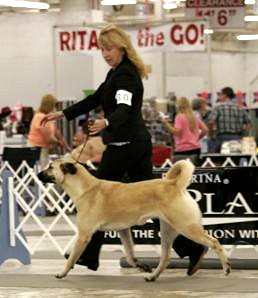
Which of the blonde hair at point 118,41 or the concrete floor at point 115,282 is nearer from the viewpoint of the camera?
the concrete floor at point 115,282

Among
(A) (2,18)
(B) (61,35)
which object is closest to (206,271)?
(B) (61,35)

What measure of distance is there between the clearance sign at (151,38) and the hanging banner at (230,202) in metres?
6.30

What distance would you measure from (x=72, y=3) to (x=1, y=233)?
11.9 metres

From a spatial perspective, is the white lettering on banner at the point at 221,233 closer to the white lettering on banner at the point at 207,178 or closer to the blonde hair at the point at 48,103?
the white lettering on banner at the point at 207,178

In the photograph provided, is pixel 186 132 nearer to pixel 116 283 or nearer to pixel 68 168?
pixel 68 168

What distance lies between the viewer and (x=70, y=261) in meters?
5.69

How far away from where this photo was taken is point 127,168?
19.2 feet

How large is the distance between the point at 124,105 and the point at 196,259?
111 cm

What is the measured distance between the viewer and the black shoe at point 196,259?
5836mm

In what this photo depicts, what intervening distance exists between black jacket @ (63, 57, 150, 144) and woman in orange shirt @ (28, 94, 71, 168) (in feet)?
16.9

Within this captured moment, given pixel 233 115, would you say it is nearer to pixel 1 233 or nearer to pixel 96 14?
pixel 1 233

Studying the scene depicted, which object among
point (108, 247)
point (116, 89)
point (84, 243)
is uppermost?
point (116, 89)

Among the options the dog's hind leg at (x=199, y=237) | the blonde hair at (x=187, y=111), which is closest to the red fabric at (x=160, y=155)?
the blonde hair at (x=187, y=111)

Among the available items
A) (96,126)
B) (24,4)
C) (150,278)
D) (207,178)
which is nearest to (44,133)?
(207,178)
